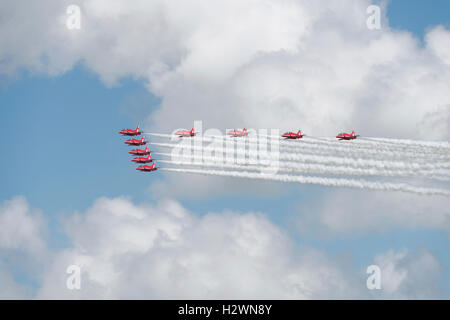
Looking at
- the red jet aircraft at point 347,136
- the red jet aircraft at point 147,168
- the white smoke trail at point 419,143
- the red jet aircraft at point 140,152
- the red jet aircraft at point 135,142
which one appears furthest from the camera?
the red jet aircraft at point 135,142

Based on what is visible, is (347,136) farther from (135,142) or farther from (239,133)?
(135,142)

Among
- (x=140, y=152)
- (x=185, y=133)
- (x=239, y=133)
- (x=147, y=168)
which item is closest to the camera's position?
(x=147, y=168)

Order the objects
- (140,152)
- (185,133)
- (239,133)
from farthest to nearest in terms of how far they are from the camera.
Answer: (239,133), (140,152), (185,133)

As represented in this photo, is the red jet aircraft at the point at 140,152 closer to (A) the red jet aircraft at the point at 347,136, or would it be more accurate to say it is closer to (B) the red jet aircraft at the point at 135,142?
(B) the red jet aircraft at the point at 135,142

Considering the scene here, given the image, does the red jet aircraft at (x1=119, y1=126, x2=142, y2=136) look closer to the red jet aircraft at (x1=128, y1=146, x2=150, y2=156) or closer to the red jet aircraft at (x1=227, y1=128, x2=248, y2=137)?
the red jet aircraft at (x1=128, y1=146, x2=150, y2=156)

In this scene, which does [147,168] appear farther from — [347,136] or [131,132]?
[347,136]

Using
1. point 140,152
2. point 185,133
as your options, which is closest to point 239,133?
point 185,133

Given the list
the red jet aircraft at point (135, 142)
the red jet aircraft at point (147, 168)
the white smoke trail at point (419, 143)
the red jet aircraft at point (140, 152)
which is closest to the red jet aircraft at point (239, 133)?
the red jet aircraft at point (147, 168)

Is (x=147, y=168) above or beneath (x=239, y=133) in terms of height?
beneath

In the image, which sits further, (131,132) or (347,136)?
(131,132)

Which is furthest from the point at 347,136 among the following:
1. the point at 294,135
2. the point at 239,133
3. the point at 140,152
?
the point at 140,152
